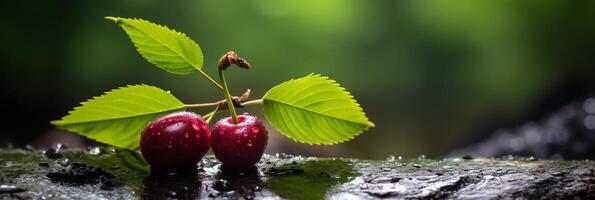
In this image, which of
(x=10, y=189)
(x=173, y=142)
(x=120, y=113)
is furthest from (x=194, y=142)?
(x=10, y=189)

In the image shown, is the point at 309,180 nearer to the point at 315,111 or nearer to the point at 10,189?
the point at 315,111

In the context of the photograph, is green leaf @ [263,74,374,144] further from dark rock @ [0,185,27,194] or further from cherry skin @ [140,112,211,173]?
dark rock @ [0,185,27,194]

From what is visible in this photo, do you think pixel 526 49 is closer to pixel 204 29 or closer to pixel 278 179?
pixel 204 29

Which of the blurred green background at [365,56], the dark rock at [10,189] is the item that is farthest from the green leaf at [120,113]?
the blurred green background at [365,56]

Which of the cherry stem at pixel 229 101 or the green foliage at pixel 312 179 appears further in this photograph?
the cherry stem at pixel 229 101

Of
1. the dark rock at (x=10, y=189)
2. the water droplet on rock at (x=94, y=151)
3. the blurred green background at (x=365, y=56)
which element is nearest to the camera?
the dark rock at (x=10, y=189)

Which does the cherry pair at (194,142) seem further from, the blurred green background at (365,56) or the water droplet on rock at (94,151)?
the blurred green background at (365,56)
